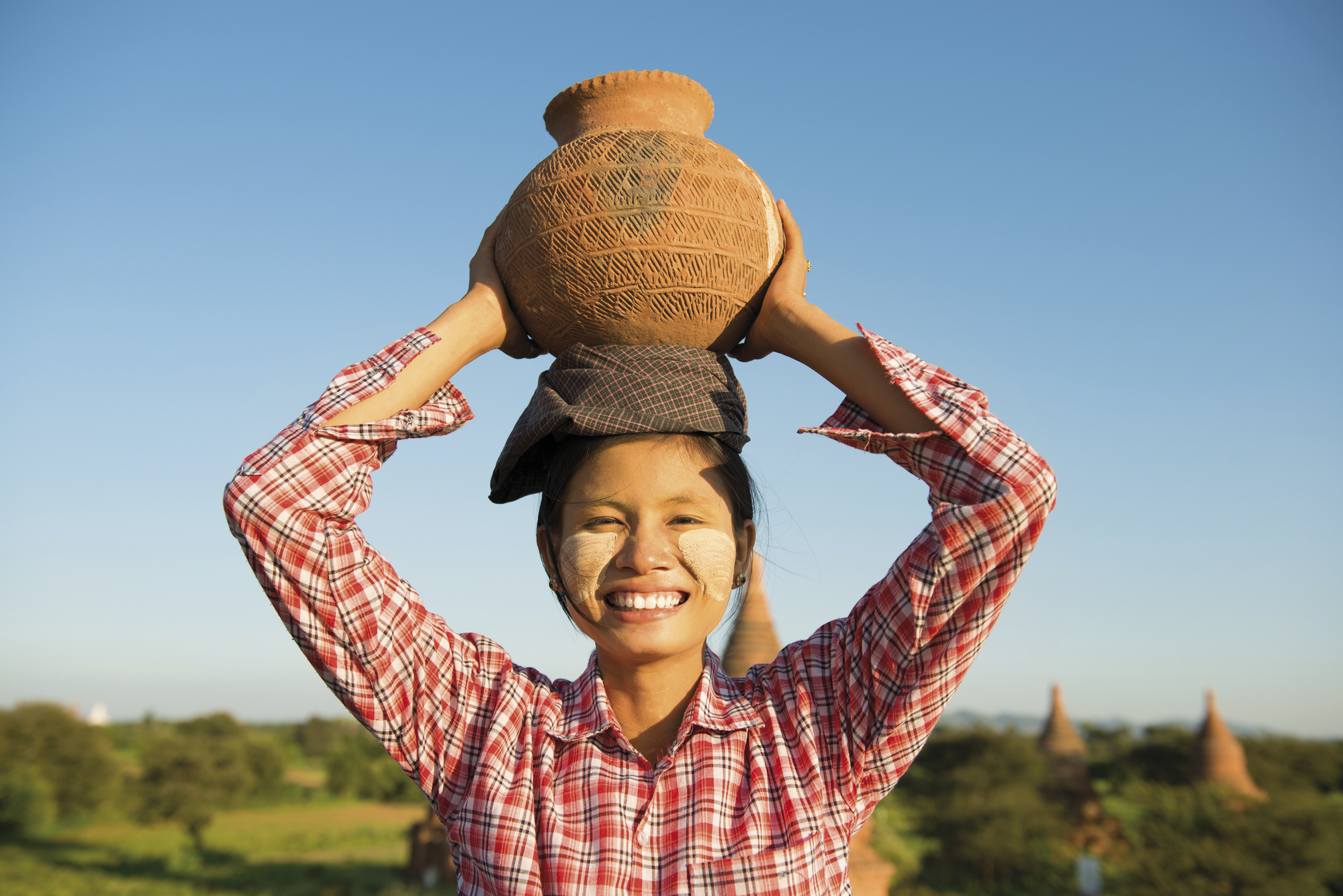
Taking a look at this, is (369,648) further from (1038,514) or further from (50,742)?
(50,742)

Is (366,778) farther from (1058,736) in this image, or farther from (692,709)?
(692,709)

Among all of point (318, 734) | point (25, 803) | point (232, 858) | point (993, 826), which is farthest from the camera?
point (318, 734)

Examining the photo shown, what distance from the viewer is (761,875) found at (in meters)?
1.85

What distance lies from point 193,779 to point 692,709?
4869 centimetres

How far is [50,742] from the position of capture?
45.1m

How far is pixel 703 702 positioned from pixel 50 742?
2101 inches

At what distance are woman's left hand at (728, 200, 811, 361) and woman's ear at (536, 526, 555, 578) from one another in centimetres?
65

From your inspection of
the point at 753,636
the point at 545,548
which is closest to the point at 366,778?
the point at 753,636

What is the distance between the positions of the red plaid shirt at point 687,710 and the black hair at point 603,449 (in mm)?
279

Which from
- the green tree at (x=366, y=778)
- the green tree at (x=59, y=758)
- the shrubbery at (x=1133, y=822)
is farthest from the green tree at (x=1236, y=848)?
the green tree at (x=59, y=758)

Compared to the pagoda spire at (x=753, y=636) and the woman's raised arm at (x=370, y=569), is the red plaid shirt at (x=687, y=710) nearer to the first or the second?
the woman's raised arm at (x=370, y=569)

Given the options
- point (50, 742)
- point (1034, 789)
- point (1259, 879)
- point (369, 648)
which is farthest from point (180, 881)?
point (369, 648)

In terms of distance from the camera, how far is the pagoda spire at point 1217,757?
1351 inches

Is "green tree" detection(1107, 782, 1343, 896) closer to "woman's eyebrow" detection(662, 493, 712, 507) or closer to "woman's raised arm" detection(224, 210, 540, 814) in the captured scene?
"woman's eyebrow" detection(662, 493, 712, 507)
